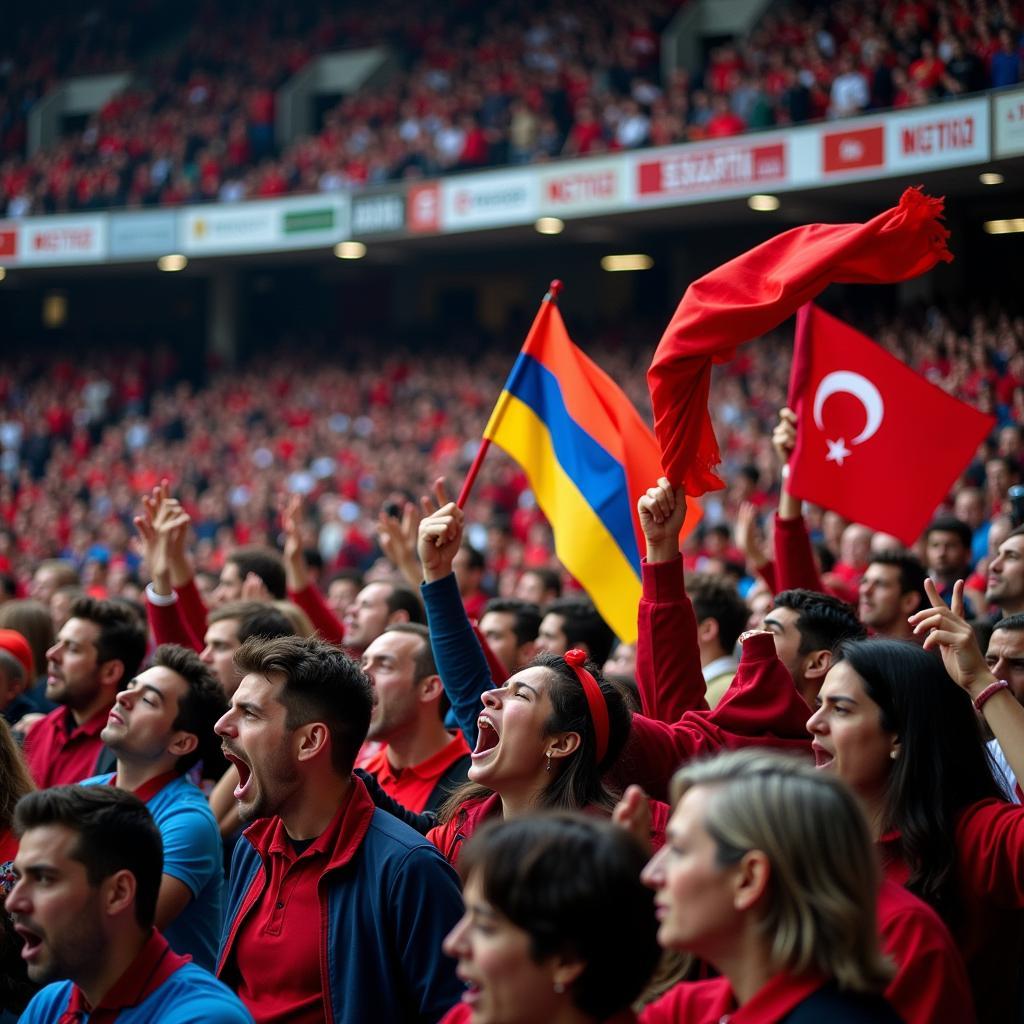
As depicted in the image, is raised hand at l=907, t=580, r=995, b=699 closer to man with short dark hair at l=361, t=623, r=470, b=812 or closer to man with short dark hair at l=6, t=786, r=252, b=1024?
man with short dark hair at l=6, t=786, r=252, b=1024

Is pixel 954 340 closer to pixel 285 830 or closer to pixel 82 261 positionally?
pixel 285 830

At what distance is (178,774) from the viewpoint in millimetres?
4457

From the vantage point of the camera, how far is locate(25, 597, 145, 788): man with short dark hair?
17.5ft

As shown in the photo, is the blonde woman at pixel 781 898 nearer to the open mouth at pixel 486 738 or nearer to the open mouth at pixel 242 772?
the open mouth at pixel 486 738

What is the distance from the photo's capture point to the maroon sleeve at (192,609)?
5906mm

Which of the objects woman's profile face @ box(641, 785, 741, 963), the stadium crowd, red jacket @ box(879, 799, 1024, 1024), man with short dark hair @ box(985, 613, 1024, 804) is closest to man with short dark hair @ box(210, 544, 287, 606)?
the stadium crowd

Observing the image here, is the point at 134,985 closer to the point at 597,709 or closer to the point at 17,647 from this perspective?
the point at 597,709

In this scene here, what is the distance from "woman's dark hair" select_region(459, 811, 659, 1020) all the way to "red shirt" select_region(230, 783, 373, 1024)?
113cm

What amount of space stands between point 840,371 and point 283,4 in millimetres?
23420

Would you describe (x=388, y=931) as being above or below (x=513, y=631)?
below

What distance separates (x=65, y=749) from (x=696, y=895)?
378cm

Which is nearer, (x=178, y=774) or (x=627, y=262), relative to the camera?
(x=178, y=774)

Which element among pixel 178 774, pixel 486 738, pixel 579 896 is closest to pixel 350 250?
pixel 178 774

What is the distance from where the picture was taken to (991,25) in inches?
584
